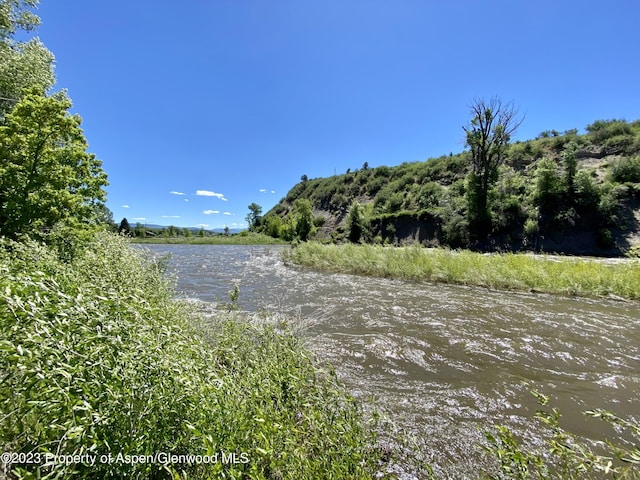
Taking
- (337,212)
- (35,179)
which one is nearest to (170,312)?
(35,179)

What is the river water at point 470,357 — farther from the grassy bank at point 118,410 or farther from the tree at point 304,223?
the tree at point 304,223

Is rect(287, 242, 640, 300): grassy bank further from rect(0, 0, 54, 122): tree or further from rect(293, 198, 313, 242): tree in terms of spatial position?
rect(293, 198, 313, 242): tree

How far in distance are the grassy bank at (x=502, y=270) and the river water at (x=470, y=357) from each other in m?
0.76

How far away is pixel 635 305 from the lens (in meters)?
7.75

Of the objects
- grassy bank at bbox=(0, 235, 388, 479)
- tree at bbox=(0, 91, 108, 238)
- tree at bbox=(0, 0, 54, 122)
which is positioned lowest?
grassy bank at bbox=(0, 235, 388, 479)

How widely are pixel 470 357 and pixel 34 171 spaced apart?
9.56 m

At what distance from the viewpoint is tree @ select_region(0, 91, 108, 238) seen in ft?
19.2

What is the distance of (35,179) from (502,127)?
2692cm

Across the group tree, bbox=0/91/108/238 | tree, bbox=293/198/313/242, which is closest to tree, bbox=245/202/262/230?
tree, bbox=293/198/313/242

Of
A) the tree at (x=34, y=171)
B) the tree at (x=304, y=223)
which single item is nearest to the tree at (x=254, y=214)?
the tree at (x=304, y=223)

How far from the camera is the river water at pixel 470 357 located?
3240mm

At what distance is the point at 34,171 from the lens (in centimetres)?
616

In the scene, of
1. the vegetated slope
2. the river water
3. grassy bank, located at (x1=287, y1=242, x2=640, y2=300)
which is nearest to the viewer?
the river water

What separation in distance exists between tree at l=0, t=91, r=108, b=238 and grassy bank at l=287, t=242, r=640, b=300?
1124cm
